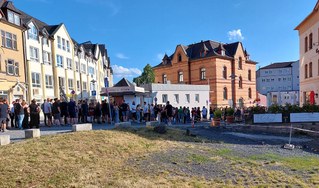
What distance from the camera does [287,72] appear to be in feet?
293

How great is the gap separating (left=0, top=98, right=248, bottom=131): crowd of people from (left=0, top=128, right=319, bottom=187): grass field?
6742 mm

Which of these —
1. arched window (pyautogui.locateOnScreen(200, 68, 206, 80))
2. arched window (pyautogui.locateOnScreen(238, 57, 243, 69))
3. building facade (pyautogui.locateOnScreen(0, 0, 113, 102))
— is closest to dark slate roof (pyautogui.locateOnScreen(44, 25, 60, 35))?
building facade (pyautogui.locateOnScreen(0, 0, 113, 102))

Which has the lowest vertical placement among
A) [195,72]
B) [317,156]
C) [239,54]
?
[317,156]

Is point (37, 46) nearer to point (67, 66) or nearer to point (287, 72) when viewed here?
point (67, 66)

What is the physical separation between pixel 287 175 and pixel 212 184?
2.51 meters

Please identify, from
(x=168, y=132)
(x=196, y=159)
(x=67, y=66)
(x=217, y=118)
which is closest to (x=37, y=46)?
(x=67, y=66)

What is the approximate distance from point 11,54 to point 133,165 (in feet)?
89.8

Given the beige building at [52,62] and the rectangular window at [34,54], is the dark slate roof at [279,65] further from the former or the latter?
the rectangular window at [34,54]

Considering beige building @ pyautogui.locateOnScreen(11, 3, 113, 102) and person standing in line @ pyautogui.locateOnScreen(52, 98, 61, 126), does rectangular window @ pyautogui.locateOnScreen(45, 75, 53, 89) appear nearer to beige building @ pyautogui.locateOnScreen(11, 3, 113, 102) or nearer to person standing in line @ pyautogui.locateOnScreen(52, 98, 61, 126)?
beige building @ pyautogui.locateOnScreen(11, 3, 113, 102)

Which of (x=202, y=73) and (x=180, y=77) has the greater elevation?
(x=202, y=73)

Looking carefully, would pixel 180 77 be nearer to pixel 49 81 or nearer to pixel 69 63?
pixel 69 63

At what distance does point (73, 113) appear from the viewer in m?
16.2

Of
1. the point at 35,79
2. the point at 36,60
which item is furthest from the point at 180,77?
the point at 35,79

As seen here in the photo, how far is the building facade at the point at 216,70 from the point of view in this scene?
159ft
